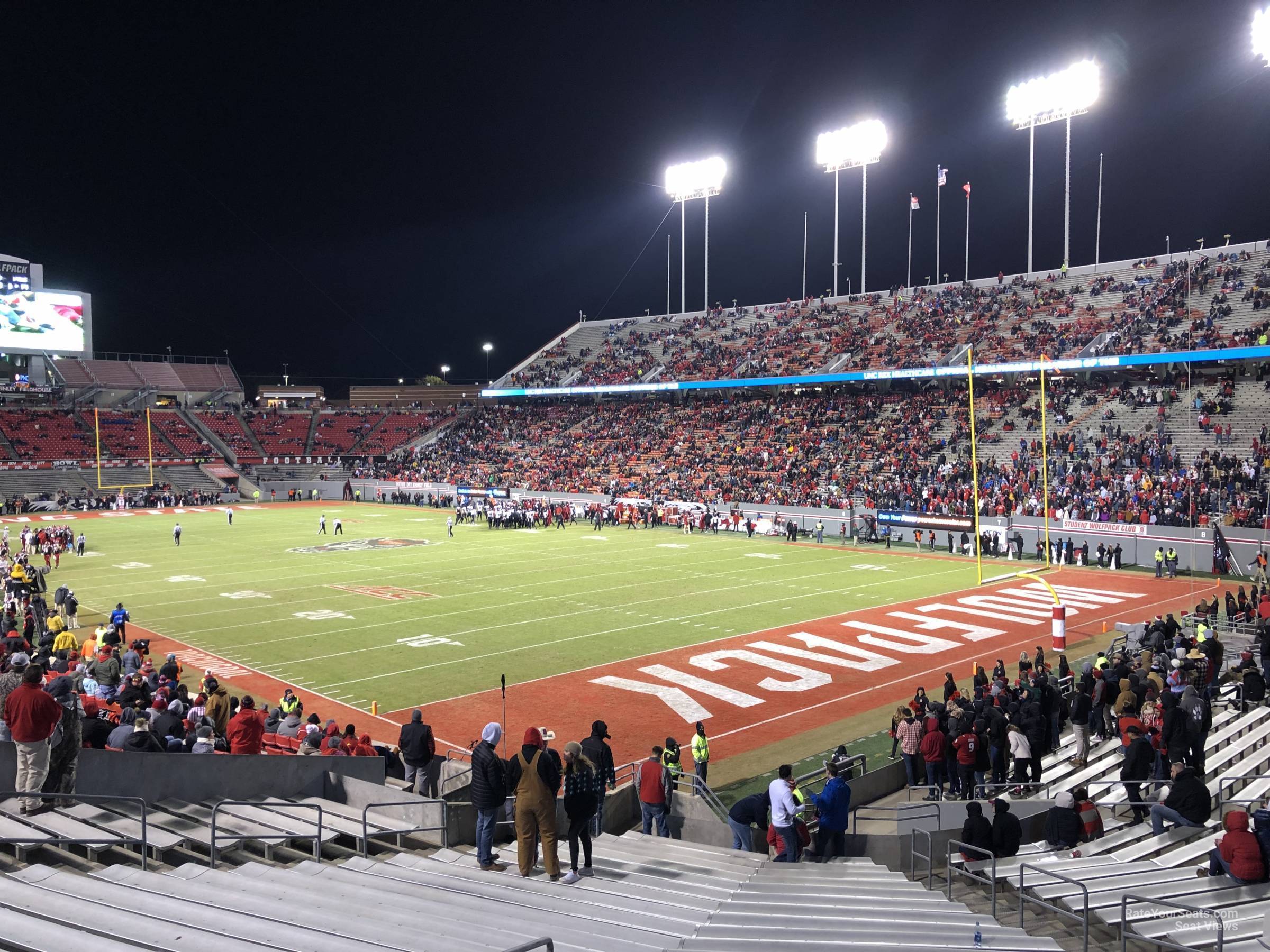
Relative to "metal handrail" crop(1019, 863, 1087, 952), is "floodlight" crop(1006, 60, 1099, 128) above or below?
above

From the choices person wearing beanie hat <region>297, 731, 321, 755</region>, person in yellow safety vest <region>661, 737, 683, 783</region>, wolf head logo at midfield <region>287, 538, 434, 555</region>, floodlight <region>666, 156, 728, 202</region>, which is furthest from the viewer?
floodlight <region>666, 156, 728, 202</region>

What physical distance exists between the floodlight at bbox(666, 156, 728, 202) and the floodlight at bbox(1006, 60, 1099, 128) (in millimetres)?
21645

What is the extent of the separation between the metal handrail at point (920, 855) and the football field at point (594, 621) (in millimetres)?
5185

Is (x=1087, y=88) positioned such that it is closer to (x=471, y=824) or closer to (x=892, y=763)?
(x=892, y=763)

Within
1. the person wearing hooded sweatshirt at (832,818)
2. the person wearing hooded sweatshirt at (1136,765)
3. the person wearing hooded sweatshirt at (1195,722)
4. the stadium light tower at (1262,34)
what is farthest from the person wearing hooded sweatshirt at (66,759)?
the stadium light tower at (1262,34)

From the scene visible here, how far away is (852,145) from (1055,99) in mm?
12696

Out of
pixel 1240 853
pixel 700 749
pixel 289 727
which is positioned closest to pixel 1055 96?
pixel 700 749

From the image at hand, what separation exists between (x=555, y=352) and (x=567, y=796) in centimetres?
7379

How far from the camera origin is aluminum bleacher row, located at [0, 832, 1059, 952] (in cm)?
517

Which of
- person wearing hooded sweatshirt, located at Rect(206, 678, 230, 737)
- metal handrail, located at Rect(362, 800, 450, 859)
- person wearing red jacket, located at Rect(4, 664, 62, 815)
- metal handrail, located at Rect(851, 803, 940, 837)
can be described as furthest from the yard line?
person wearing red jacket, located at Rect(4, 664, 62, 815)

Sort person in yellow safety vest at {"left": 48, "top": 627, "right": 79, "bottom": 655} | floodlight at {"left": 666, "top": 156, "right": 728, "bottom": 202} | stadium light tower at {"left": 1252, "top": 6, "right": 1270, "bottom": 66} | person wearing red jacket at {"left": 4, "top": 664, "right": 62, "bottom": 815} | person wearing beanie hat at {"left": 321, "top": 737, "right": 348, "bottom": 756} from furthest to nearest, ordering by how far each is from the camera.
A: floodlight at {"left": 666, "top": 156, "right": 728, "bottom": 202} → stadium light tower at {"left": 1252, "top": 6, "right": 1270, "bottom": 66} → person in yellow safety vest at {"left": 48, "top": 627, "right": 79, "bottom": 655} → person wearing beanie hat at {"left": 321, "top": 737, "right": 348, "bottom": 756} → person wearing red jacket at {"left": 4, "top": 664, "right": 62, "bottom": 815}

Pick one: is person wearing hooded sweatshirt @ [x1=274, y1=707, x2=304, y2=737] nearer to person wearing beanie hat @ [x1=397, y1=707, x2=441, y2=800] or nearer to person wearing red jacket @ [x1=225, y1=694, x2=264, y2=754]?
person wearing red jacket @ [x1=225, y1=694, x2=264, y2=754]

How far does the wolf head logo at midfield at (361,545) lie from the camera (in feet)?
124

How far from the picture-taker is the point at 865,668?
63.3 feet
